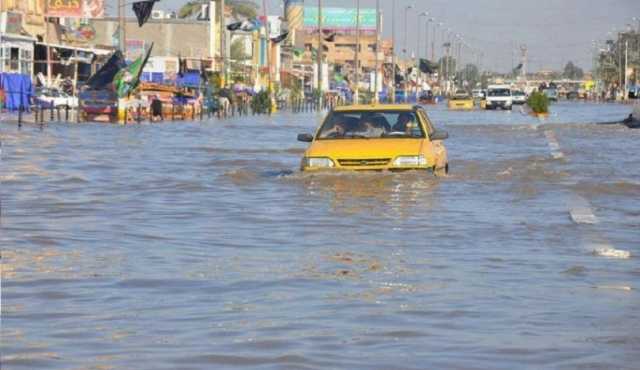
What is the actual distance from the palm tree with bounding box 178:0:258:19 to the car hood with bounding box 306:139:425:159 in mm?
105426

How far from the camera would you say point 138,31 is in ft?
356

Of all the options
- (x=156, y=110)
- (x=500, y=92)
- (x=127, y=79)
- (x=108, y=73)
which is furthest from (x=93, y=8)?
(x=500, y=92)

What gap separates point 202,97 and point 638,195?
49.6 meters

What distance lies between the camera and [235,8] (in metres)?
131

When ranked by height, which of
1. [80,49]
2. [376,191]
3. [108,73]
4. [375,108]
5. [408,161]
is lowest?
[376,191]

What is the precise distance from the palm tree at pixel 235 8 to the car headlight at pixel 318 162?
105545 millimetres

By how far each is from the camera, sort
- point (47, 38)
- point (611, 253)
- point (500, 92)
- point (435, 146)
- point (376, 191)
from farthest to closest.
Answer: point (500, 92)
point (47, 38)
point (435, 146)
point (376, 191)
point (611, 253)

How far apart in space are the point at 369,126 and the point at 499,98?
77.5 m

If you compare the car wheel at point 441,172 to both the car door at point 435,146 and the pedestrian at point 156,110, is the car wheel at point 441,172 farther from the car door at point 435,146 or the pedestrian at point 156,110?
the pedestrian at point 156,110

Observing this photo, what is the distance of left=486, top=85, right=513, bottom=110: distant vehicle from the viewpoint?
96.5 m

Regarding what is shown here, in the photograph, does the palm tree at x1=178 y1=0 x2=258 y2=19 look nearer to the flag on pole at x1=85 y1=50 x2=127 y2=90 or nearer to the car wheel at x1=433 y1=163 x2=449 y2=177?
the flag on pole at x1=85 y1=50 x2=127 y2=90

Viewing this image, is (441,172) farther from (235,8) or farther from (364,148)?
(235,8)

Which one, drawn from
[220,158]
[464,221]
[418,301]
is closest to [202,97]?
[220,158]

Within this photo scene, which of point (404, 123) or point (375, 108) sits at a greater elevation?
point (375, 108)
